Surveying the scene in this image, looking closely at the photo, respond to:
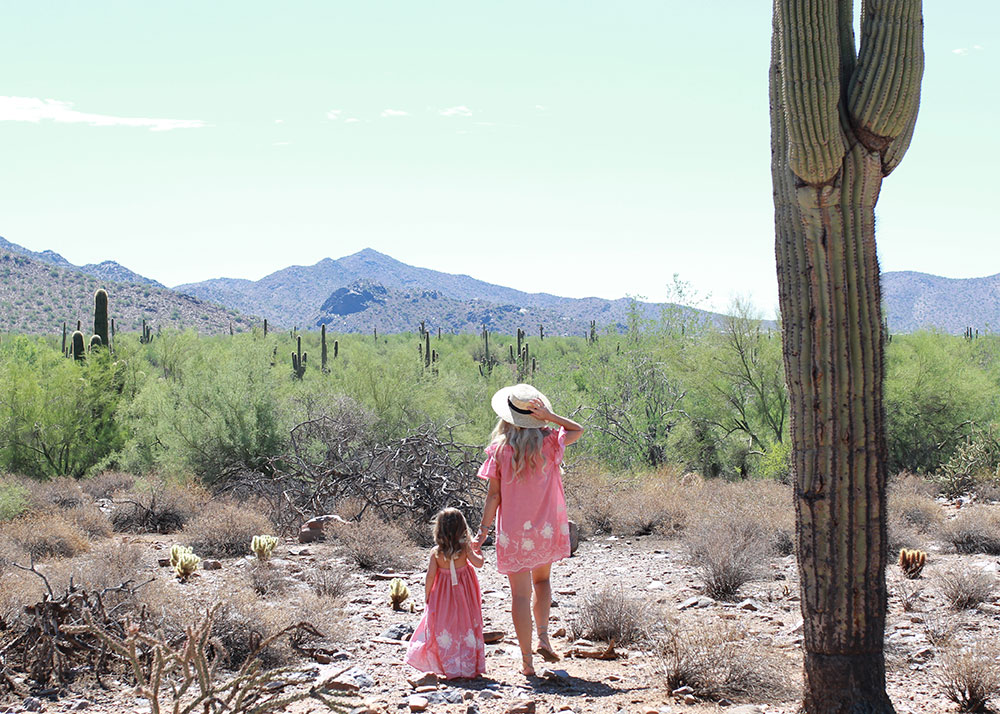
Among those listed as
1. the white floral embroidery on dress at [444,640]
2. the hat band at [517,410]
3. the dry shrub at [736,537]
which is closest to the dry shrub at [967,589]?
the dry shrub at [736,537]

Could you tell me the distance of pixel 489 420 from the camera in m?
18.7

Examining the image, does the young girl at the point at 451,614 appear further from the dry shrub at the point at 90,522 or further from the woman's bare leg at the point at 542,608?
the dry shrub at the point at 90,522

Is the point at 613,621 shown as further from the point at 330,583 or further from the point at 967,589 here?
the point at 967,589

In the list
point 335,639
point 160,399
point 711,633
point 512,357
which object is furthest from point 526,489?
point 512,357

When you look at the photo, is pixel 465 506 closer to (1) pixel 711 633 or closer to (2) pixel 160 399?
(1) pixel 711 633

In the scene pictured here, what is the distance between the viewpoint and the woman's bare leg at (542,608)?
5965mm

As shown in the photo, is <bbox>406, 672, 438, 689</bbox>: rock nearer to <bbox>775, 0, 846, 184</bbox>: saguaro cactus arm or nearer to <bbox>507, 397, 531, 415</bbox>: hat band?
<bbox>507, 397, 531, 415</bbox>: hat band

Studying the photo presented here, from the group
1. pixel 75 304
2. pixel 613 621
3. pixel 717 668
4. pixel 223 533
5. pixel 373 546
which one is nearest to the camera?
pixel 717 668

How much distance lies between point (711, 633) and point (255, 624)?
3.18 m

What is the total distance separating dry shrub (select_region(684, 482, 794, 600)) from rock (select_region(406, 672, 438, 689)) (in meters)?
3.65

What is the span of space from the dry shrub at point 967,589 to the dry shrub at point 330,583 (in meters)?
5.41

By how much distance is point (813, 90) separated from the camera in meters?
4.45

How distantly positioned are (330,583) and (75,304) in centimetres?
8709

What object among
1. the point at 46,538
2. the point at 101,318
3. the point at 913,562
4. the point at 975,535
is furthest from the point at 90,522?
the point at 101,318
